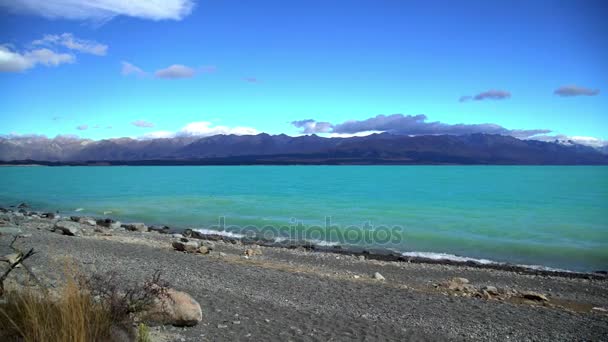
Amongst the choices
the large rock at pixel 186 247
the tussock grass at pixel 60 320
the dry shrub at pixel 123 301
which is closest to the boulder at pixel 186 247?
the large rock at pixel 186 247

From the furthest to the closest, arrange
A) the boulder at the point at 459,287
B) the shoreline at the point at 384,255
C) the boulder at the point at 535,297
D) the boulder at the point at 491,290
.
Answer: the shoreline at the point at 384,255, the boulder at the point at 459,287, the boulder at the point at 491,290, the boulder at the point at 535,297

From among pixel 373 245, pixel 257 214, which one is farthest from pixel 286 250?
pixel 257 214

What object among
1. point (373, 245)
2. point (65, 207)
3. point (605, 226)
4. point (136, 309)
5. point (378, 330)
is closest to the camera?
point (136, 309)

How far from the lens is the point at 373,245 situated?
877 inches

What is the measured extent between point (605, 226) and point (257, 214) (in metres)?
24.1

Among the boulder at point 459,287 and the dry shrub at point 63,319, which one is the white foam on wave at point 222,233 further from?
the dry shrub at point 63,319

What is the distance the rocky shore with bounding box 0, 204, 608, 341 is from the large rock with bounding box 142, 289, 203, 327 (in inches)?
4.2

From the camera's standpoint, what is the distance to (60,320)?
4.33 meters

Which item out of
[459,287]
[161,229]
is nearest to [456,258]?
[459,287]

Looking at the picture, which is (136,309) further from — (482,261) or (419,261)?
(482,261)
